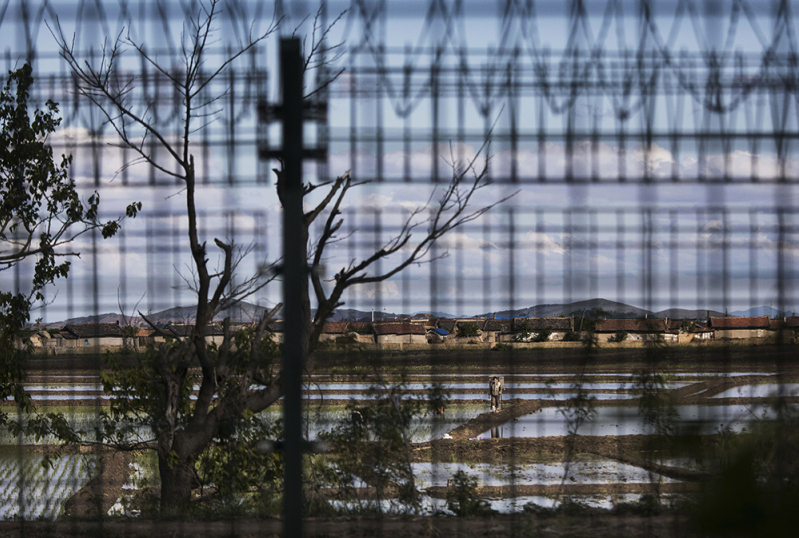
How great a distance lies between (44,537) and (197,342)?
4.12 ft

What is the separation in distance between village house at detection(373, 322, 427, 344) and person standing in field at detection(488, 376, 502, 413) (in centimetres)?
77

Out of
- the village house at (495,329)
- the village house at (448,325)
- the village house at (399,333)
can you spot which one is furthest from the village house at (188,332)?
the village house at (495,329)

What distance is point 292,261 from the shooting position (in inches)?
56.9

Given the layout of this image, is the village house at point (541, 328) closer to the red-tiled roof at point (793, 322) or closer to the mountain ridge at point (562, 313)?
the mountain ridge at point (562, 313)

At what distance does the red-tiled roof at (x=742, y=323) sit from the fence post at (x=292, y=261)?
236cm

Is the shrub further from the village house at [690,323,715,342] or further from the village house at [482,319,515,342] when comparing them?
the village house at [690,323,715,342]

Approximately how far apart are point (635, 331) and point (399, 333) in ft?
4.21

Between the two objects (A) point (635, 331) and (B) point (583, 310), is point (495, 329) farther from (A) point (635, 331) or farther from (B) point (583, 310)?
(A) point (635, 331)

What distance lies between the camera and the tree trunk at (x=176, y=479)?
12.0 feet

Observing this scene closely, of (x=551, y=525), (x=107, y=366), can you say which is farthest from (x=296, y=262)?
(x=107, y=366)

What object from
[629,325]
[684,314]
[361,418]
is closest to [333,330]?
[361,418]

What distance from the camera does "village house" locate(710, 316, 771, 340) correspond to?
2963mm

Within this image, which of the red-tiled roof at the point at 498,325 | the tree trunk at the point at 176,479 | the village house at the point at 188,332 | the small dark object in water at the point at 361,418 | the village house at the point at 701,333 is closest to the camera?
the small dark object in water at the point at 361,418

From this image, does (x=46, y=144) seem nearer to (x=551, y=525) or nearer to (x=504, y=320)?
(x=504, y=320)
